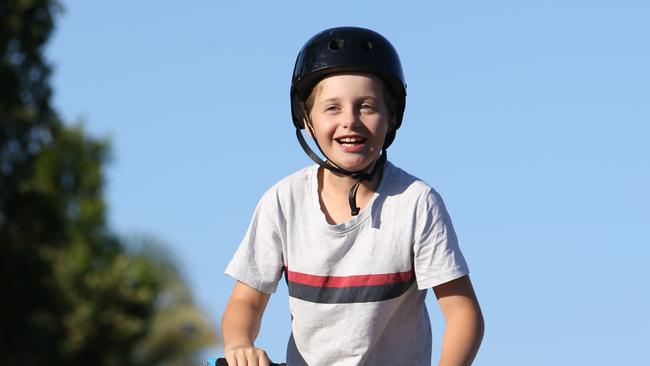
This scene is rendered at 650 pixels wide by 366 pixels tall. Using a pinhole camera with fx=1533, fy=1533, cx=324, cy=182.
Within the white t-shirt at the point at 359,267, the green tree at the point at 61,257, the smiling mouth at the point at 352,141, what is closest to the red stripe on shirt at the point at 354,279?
the white t-shirt at the point at 359,267

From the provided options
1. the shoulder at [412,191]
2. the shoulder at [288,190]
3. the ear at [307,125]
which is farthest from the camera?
the ear at [307,125]

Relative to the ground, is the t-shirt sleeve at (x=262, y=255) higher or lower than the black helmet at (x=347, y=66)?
lower

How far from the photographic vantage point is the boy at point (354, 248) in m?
6.22

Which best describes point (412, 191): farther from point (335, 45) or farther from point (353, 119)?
point (335, 45)

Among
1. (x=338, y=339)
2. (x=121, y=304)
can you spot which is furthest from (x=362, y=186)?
(x=121, y=304)

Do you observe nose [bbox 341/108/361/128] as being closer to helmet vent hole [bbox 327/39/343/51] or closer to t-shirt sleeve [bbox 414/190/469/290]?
helmet vent hole [bbox 327/39/343/51]

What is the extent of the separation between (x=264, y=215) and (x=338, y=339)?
2.00 feet

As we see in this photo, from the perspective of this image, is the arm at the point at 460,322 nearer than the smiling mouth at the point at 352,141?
Yes

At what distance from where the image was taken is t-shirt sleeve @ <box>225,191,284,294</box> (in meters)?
6.33

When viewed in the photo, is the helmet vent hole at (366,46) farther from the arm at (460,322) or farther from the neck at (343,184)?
the arm at (460,322)

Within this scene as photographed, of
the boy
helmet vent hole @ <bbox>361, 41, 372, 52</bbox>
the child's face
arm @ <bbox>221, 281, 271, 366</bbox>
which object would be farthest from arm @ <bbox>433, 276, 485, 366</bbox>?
helmet vent hole @ <bbox>361, 41, 372, 52</bbox>

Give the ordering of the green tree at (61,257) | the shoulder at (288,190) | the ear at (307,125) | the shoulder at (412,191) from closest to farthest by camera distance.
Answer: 1. the shoulder at (412,191)
2. the shoulder at (288,190)
3. the ear at (307,125)
4. the green tree at (61,257)

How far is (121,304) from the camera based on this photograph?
1099 inches

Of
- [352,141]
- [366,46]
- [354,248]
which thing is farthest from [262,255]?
[366,46]
